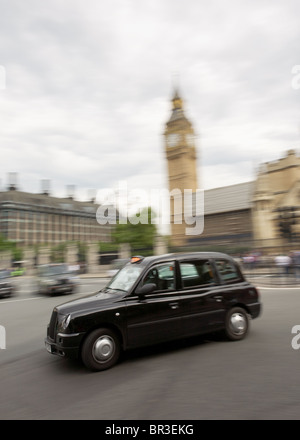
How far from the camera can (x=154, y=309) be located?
5461 mm

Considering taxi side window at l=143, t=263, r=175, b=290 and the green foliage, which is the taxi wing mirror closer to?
taxi side window at l=143, t=263, r=175, b=290

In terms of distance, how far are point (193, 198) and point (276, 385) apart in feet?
252

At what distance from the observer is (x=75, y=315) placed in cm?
502

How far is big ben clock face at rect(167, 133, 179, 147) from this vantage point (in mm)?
82625

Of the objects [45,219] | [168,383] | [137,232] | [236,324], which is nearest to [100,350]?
[168,383]

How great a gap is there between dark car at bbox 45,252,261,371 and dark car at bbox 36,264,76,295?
11.5 meters

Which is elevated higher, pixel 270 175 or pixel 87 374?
pixel 270 175

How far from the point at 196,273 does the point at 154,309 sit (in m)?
1.11

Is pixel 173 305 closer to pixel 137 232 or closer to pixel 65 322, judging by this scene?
pixel 65 322

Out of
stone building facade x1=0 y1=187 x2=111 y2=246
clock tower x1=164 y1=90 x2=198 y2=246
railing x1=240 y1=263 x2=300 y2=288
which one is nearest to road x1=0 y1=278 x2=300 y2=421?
railing x1=240 y1=263 x2=300 y2=288

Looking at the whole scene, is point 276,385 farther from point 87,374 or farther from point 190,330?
point 87,374

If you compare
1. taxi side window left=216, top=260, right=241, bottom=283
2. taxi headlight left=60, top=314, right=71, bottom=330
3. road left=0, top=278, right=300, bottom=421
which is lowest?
road left=0, top=278, right=300, bottom=421
